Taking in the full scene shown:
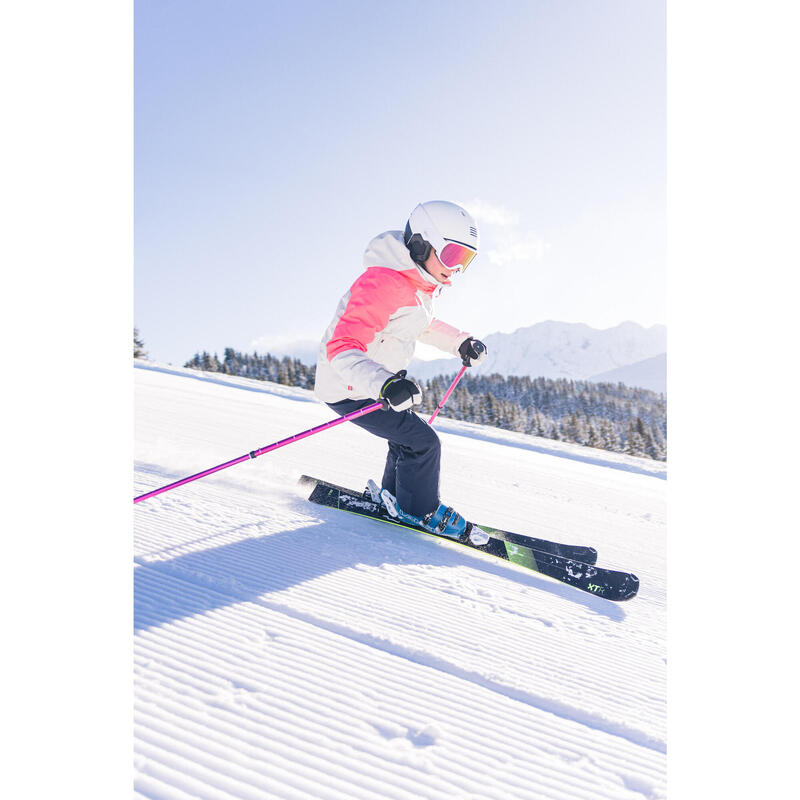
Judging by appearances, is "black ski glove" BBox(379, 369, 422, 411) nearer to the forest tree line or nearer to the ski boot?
the ski boot

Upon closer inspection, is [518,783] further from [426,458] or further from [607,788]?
[426,458]

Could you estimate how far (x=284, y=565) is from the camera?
2.52 meters

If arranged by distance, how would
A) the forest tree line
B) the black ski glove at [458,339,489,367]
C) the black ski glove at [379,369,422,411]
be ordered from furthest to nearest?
1. the forest tree line
2. the black ski glove at [458,339,489,367]
3. the black ski glove at [379,369,422,411]

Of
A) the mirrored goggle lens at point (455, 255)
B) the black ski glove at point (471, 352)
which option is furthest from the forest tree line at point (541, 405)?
the mirrored goggle lens at point (455, 255)

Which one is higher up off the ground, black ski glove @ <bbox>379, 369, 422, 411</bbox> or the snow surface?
black ski glove @ <bbox>379, 369, 422, 411</bbox>

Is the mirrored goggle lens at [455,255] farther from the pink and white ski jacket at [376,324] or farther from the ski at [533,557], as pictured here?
the ski at [533,557]

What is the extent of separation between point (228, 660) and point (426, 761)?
2.34 ft

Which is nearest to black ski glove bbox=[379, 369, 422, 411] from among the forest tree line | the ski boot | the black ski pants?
the black ski pants

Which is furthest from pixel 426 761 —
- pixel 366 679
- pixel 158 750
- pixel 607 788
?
pixel 158 750

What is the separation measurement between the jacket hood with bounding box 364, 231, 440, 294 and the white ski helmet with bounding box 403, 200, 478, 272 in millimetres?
46

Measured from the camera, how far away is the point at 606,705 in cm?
172

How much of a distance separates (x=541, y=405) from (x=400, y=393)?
64589mm

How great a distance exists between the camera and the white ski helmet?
3137 millimetres

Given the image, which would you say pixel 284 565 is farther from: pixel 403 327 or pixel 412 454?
pixel 403 327
